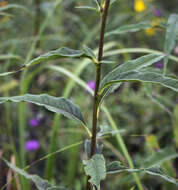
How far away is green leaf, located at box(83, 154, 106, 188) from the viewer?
59 centimetres

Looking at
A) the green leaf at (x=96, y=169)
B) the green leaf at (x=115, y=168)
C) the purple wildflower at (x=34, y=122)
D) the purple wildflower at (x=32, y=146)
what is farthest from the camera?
the purple wildflower at (x=34, y=122)

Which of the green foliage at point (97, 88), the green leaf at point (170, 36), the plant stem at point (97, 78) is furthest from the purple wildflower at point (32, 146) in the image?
the green leaf at point (170, 36)

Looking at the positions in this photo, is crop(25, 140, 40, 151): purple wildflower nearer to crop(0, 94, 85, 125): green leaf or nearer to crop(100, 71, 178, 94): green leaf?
crop(0, 94, 85, 125): green leaf

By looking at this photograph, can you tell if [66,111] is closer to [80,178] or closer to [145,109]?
[80,178]

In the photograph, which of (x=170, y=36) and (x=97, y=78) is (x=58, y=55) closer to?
(x=97, y=78)

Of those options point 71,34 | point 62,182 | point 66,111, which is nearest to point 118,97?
point 62,182

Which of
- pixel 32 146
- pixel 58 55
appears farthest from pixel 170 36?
pixel 32 146

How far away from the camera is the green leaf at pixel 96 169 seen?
59 cm

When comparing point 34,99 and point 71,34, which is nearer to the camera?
point 34,99

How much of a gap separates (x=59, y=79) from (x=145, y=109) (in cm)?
60

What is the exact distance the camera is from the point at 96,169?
618 millimetres

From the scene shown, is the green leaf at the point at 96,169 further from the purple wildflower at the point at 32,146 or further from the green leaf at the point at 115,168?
the purple wildflower at the point at 32,146

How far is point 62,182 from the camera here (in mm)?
1441

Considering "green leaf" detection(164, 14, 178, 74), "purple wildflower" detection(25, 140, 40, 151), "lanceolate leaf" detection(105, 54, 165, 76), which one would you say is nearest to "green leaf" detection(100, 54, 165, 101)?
"lanceolate leaf" detection(105, 54, 165, 76)
